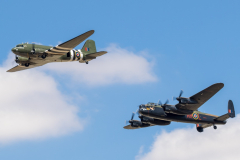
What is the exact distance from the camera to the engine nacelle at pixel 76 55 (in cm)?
5866

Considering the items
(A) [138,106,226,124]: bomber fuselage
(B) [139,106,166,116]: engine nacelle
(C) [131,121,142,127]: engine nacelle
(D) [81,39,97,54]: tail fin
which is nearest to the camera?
(B) [139,106,166,116]: engine nacelle

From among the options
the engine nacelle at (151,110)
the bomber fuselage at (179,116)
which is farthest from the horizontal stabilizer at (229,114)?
the engine nacelle at (151,110)

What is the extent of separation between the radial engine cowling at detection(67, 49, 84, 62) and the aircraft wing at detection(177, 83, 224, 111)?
15.9m

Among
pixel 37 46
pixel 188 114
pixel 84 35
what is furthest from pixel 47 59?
pixel 188 114

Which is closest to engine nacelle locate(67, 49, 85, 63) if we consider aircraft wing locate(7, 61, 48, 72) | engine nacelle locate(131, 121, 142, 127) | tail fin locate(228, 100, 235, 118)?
aircraft wing locate(7, 61, 48, 72)

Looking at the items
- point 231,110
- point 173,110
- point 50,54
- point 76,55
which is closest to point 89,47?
point 76,55

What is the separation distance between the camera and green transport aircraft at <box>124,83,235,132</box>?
2152 inches

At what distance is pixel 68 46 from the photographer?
55219 millimetres

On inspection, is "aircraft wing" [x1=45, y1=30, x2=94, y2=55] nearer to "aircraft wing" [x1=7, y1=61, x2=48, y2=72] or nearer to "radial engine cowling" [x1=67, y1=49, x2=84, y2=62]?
"radial engine cowling" [x1=67, y1=49, x2=84, y2=62]

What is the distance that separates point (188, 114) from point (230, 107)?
8.72m

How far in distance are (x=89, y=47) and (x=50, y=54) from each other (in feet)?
34.3

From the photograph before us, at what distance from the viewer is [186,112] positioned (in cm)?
5681

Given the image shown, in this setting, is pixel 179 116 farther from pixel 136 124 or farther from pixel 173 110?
pixel 136 124

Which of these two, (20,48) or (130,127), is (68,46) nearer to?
(20,48)
